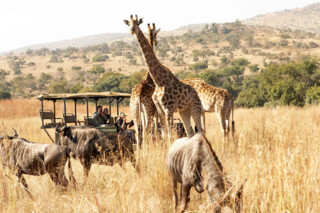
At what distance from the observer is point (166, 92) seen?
27.8ft

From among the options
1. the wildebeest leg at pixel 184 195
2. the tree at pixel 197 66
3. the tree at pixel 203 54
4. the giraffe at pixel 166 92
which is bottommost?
the wildebeest leg at pixel 184 195

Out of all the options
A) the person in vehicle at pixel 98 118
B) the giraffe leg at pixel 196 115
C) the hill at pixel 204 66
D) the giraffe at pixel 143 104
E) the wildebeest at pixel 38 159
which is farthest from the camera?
the hill at pixel 204 66

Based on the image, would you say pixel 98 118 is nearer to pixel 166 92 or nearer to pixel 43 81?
pixel 166 92

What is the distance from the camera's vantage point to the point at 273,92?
80.9 ft

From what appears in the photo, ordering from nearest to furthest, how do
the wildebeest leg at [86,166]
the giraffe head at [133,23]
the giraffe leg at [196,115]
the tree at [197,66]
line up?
the wildebeest leg at [86,166] < the giraffe head at [133,23] < the giraffe leg at [196,115] < the tree at [197,66]

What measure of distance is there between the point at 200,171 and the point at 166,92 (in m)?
4.78

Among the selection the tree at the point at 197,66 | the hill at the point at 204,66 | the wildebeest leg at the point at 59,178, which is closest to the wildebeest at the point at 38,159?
the wildebeest leg at the point at 59,178

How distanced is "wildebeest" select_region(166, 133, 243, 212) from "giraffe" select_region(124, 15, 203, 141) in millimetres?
3697

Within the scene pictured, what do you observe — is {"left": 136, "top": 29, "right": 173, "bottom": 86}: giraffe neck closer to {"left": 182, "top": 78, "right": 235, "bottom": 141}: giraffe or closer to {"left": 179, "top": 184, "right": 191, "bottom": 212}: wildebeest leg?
{"left": 182, "top": 78, "right": 235, "bottom": 141}: giraffe

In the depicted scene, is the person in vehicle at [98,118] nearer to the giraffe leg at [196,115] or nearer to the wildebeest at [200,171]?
the giraffe leg at [196,115]

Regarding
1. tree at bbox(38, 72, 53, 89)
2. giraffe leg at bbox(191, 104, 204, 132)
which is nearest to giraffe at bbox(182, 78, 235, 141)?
giraffe leg at bbox(191, 104, 204, 132)

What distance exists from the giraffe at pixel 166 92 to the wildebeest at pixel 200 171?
3.70 m

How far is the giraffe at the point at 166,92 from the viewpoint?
8.32m

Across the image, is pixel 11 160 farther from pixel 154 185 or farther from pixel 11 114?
pixel 11 114
